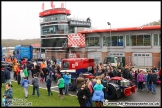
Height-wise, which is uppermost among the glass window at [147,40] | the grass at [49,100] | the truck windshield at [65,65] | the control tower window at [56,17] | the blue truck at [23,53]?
the control tower window at [56,17]

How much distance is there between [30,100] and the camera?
12.9m

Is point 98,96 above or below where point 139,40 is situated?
below

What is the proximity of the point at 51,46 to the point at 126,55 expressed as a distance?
18.9 meters

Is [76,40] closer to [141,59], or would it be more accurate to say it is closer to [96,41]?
[96,41]

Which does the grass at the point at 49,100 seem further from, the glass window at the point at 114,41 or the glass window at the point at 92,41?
the glass window at the point at 92,41

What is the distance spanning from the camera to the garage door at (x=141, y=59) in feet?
102

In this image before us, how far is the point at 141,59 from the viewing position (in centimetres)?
3216

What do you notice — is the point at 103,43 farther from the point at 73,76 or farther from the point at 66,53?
the point at 73,76

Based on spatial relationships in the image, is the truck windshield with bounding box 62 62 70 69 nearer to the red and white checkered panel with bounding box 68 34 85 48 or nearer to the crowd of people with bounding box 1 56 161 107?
the crowd of people with bounding box 1 56 161 107


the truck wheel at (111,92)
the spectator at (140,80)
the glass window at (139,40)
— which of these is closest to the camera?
the truck wheel at (111,92)

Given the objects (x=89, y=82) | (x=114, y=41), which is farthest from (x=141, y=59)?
(x=89, y=82)

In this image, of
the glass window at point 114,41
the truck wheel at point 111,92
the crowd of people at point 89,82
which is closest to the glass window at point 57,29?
the glass window at point 114,41

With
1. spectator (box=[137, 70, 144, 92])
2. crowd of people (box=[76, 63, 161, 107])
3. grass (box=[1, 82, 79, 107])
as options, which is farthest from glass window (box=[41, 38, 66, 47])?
grass (box=[1, 82, 79, 107])

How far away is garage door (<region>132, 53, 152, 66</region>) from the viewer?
31125 mm
